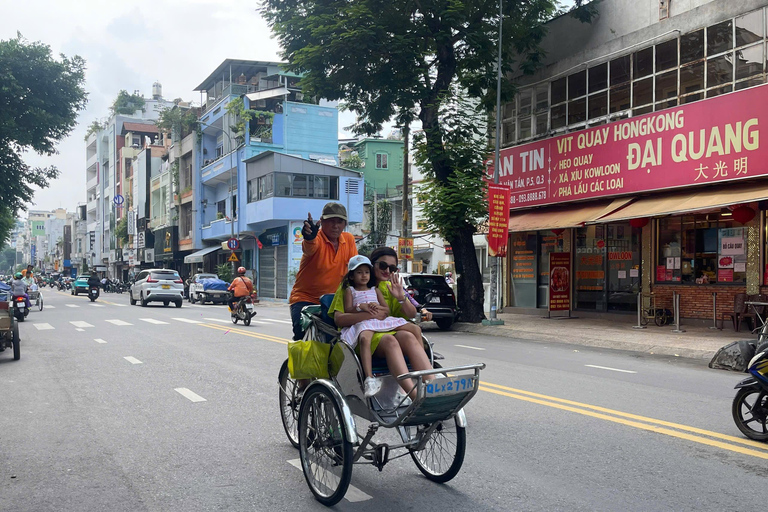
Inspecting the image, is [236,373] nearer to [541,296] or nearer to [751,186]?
[751,186]

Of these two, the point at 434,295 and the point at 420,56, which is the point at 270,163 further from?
Result: the point at 434,295

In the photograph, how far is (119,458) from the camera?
18.1 ft

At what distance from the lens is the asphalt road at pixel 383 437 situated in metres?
4.50

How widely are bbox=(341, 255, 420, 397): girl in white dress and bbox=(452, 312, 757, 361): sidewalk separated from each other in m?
9.59

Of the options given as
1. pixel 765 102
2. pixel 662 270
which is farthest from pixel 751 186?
pixel 662 270

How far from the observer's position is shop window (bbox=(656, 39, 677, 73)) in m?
18.0

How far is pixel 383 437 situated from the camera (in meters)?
6.11

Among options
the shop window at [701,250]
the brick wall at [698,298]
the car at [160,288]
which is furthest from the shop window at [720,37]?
the car at [160,288]

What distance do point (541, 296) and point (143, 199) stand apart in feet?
185

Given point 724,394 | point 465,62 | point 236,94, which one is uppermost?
point 236,94

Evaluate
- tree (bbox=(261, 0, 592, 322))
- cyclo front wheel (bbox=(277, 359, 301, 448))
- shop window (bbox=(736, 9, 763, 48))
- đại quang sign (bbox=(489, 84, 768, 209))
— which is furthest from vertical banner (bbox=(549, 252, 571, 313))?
cyclo front wheel (bbox=(277, 359, 301, 448))

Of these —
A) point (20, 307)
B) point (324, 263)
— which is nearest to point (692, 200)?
point (324, 263)

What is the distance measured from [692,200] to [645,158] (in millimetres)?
2647

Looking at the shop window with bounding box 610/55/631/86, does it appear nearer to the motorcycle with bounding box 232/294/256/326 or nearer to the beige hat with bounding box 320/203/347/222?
the motorcycle with bounding box 232/294/256/326
